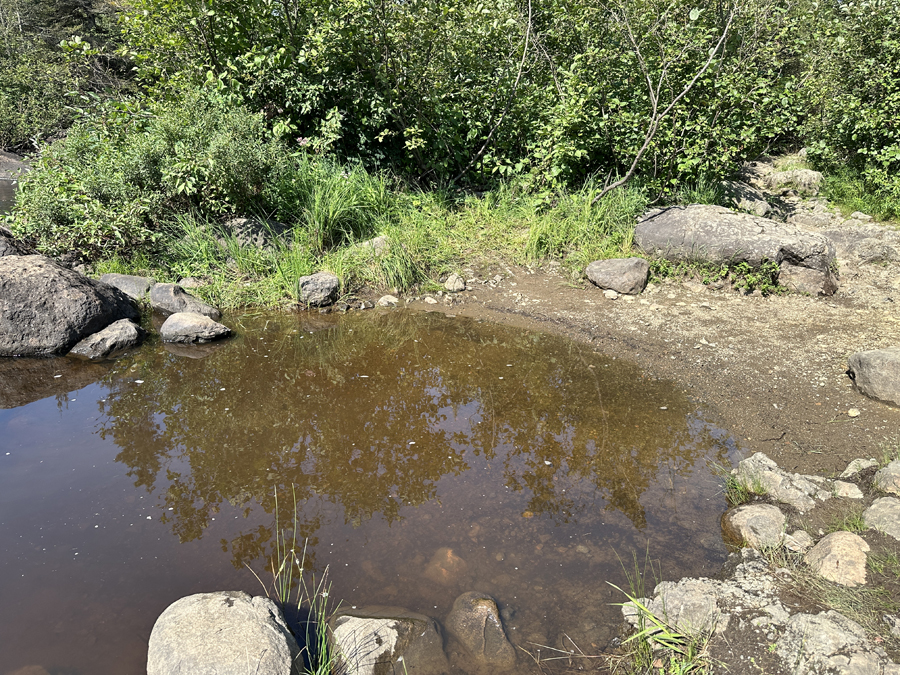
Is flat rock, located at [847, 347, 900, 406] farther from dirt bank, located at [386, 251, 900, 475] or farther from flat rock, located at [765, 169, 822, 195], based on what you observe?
flat rock, located at [765, 169, 822, 195]

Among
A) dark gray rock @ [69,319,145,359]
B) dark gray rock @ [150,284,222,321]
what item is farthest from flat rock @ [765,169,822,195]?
dark gray rock @ [69,319,145,359]

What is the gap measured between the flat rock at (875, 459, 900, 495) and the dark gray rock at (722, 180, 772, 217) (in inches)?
189

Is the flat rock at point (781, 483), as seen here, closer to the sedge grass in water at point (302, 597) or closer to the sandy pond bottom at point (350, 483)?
the sandy pond bottom at point (350, 483)

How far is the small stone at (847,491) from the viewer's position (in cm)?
306

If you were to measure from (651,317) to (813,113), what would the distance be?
271 inches

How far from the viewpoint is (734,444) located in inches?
146

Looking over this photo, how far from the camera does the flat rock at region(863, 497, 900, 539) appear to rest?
8.90 feet

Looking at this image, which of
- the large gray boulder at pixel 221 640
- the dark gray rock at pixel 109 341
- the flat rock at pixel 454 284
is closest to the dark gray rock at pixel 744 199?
the flat rock at pixel 454 284

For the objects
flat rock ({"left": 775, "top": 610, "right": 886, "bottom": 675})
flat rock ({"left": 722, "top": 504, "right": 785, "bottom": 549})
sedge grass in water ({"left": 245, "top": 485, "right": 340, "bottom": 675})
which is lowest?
sedge grass in water ({"left": 245, "top": 485, "right": 340, "bottom": 675})

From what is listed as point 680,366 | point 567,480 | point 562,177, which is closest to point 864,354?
point 680,366

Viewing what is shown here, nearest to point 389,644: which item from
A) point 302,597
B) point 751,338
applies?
point 302,597

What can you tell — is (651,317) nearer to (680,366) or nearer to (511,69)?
(680,366)

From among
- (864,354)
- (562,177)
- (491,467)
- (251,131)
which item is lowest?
(491,467)

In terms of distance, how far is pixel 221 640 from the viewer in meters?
2.19
